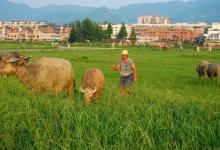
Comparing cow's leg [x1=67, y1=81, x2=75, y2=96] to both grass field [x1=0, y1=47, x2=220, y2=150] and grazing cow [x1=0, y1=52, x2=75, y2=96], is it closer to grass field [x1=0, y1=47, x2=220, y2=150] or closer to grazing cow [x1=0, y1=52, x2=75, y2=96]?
grazing cow [x1=0, y1=52, x2=75, y2=96]

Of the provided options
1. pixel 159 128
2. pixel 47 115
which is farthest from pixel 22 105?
pixel 159 128

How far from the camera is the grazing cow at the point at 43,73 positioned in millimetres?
15312

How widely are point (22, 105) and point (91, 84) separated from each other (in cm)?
454

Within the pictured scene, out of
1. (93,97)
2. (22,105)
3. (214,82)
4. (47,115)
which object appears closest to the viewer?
(47,115)

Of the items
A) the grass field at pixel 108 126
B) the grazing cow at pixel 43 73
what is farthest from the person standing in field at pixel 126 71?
the grass field at pixel 108 126

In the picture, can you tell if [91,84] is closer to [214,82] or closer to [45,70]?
[45,70]

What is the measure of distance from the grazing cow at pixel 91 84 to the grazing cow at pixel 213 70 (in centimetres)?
1089

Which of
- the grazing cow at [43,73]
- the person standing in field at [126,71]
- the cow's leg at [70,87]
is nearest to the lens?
the grazing cow at [43,73]

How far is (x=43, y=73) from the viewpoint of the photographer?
15539 mm

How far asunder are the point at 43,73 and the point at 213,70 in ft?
41.9

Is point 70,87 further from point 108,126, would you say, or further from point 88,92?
point 108,126

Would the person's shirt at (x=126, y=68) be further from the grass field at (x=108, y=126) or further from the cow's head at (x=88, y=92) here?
the grass field at (x=108, y=126)

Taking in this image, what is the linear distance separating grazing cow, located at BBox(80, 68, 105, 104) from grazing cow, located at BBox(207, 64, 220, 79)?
1089 centimetres

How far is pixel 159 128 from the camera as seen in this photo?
28.8 ft
